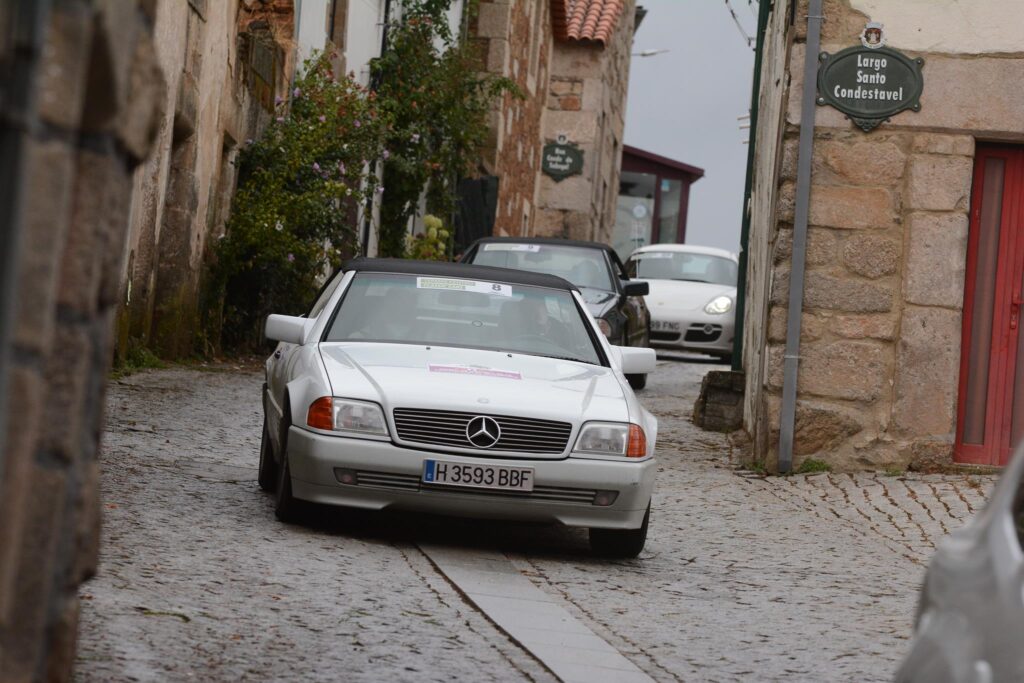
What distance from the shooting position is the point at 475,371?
7.78 m

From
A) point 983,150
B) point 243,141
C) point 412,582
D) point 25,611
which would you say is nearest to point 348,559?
point 412,582

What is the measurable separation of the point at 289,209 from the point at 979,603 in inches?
543

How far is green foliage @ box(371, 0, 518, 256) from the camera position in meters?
21.9

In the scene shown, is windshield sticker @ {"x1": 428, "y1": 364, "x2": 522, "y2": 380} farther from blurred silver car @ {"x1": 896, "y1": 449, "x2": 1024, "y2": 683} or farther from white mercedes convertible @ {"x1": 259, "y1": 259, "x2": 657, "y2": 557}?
blurred silver car @ {"x1": 896, "y1": 449, "x2": 1024, "y2": 683}

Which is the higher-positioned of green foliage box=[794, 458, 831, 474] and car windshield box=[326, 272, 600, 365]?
car windshield box=[326, 272, 600, 365]

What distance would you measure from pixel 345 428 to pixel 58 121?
468cm

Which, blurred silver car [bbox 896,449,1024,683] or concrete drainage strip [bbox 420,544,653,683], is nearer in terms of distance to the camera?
blurred silver car [bbox 896,449,1024,683]

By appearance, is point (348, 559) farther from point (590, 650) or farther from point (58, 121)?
point (58, 121)

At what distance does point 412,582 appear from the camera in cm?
665

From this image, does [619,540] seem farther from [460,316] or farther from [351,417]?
[460,316]

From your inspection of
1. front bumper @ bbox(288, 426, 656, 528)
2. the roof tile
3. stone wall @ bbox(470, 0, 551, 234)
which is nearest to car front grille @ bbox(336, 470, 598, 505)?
front bumper @ bbox(288, 426, 656, 528)

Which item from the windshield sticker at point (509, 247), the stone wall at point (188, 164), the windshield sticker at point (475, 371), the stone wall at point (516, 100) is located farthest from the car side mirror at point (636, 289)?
the stone wall at point (516, 100)

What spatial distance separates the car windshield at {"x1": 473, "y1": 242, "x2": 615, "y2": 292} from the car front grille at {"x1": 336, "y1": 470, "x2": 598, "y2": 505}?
29.0 feet

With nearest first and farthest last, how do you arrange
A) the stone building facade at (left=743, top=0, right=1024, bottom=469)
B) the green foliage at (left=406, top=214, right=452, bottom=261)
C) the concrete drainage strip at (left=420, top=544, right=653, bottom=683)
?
the concrete drainage strip at (left=420, top=544, right=653, bottom=683)
the stone building facade at (left=743, top=0, right=1024, bottom=469)
the green foliage at (left=406, top=214, right=452, bottom=261)
